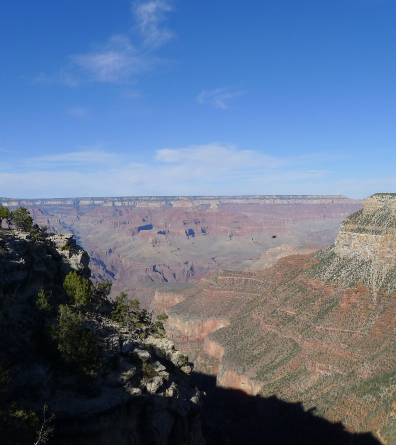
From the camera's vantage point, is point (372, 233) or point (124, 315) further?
point (372, 233)

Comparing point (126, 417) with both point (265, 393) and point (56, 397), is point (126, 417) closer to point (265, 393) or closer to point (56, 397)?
point (56, 397)

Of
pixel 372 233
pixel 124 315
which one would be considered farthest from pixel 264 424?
pixel 372 233

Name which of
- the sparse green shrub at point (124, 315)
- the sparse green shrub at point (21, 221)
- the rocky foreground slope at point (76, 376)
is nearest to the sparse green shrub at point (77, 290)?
the rocky foreground slope at point (76, 376)

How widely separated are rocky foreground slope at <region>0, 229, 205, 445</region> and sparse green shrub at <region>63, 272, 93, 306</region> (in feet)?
2.58

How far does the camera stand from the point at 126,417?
81.4 ft

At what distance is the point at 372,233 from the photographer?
232 feet

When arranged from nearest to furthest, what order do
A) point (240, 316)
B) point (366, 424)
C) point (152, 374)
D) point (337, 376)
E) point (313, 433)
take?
point (152, 374)
point (366, 424)
point (313, 433)
point (337, 376)
point (240, 316)

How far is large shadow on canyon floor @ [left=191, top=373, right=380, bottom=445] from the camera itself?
4741 cm

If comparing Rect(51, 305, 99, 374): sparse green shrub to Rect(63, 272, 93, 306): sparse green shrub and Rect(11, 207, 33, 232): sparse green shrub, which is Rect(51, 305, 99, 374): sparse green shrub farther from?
Rect(11, 207, 33, 232): sparse green shrub

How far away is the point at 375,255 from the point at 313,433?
35.0 m

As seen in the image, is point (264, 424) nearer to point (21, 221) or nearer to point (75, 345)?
point (75, 345)

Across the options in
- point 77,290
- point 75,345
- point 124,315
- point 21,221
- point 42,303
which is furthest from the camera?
point 21,221

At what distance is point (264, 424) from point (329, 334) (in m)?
18.5

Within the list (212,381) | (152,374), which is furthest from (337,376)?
(152,374)
